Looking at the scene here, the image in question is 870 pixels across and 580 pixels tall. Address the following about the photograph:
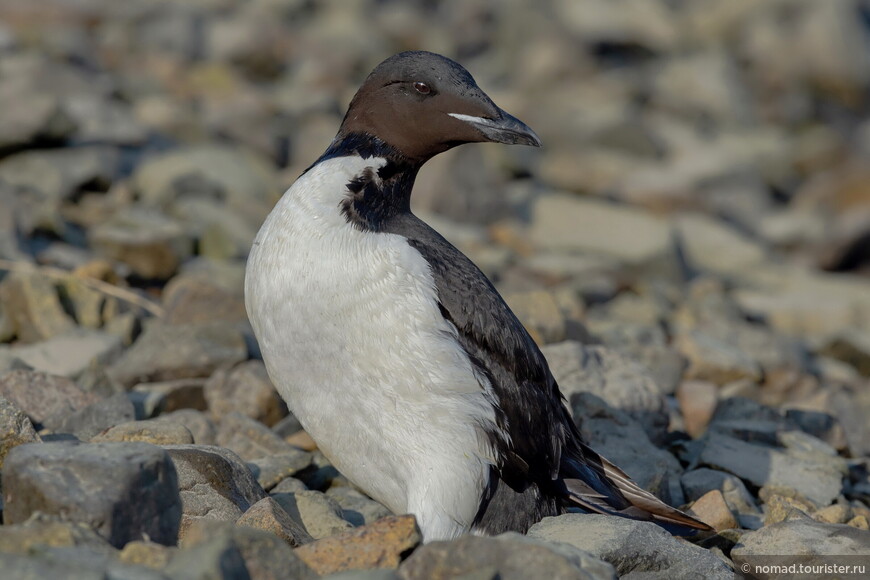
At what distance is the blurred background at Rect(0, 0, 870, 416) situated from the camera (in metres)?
9.12

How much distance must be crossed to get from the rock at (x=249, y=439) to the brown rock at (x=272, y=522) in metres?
1.44

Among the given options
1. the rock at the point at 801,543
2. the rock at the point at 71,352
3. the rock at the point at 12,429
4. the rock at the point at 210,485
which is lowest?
the rock at the point at 71,352

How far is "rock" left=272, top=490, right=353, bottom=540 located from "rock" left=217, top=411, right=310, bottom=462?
67 centimetres

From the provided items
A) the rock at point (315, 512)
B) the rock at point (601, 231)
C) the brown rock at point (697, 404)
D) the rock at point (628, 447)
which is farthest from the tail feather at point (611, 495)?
the rock at point (601, 231)

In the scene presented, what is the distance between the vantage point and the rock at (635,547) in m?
4.59

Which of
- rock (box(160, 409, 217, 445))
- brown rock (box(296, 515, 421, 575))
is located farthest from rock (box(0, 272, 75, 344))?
brown rock (box(296, 515, 421, 575))

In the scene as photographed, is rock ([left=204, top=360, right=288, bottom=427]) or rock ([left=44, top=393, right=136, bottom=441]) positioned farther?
rock ([left=204, top=360, right=288, bottom=427])

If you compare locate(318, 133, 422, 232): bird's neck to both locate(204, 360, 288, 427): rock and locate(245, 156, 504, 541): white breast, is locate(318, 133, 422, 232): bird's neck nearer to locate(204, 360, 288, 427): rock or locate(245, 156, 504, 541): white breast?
locate(245, 156, 504, 541): white breast

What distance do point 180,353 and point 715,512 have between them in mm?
3298

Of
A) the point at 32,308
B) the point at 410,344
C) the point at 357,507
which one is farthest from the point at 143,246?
the point at 410,344

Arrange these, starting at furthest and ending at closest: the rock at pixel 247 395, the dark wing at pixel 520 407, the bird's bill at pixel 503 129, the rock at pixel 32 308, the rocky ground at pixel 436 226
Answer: the rock at pixel 32 308
the rock at pixel 247 395
the bird's bill at pixel 503 129
the dark wing at pixel 520 407
the rocky ground at pixel 436 226

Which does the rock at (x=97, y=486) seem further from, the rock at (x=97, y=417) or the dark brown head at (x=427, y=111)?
the dark brown head at (x=427, y=111)

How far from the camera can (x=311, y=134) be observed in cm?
1426

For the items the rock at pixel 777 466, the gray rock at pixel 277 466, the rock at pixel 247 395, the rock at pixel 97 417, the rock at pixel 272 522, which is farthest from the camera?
the rock at pixel 247 395
